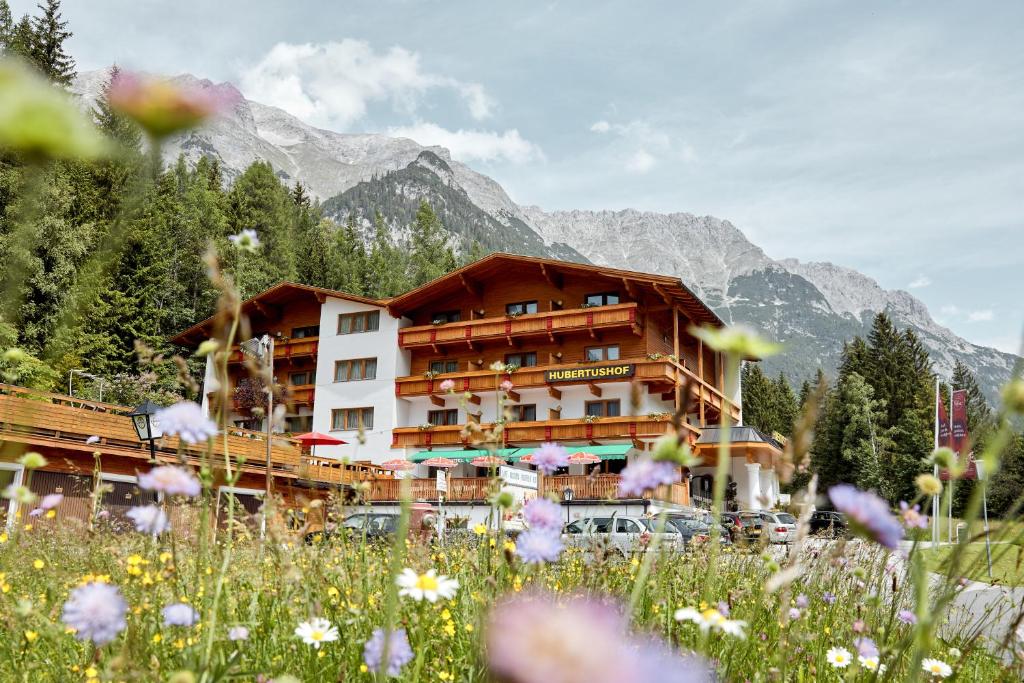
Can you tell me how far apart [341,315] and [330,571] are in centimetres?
3595

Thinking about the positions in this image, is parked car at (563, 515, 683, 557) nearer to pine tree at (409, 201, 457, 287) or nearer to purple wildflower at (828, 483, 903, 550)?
purple wildflower at (828, 483, 903, 550)

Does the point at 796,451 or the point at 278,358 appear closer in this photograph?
the point at 796,451

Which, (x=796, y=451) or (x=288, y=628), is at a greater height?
(x=796, y=451)

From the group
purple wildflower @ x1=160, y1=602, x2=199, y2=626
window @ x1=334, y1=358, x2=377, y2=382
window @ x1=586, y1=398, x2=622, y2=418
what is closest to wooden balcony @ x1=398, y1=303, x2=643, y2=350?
window @ x1=334, y1=358, x2=377, y2=382

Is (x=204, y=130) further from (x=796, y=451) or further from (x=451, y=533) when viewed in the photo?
(x=451, y=533)

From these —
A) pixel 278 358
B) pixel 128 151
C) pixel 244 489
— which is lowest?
pixel 244 489

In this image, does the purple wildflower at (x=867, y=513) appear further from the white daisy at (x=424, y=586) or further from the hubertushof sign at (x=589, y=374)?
the hubertushof sign at (x=589, y=374)

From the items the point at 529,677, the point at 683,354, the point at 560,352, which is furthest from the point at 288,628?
the point at 683,354

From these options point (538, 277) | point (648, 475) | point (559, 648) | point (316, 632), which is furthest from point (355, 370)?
point (559, 648)

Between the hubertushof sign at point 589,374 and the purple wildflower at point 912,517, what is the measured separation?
1156 inches

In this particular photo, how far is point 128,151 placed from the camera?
2.55ft

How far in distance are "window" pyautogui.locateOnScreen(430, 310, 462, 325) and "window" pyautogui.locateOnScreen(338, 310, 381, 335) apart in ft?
8.50

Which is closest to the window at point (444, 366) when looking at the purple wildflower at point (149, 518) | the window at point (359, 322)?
the window at point (359, 322)

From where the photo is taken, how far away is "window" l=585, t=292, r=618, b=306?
34625mm
